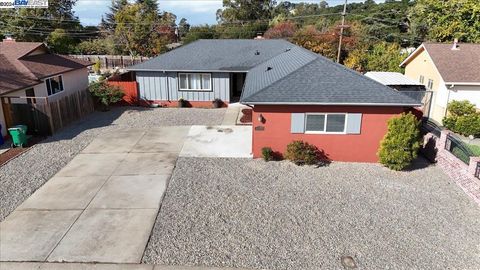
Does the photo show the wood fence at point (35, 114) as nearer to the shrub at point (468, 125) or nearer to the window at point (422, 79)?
the shrub at point (468, 125)

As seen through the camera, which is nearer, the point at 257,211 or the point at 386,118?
the point at 257,211

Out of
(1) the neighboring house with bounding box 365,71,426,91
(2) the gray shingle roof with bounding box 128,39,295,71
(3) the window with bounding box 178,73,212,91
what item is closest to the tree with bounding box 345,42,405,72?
(1) the neighboring house with bounding box 365,71,426,91

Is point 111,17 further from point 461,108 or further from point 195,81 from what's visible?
point 461,108

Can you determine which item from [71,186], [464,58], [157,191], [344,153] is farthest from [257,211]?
[464,58]

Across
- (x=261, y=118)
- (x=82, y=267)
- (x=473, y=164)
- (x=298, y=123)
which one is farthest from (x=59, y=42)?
(x=473, y=164)

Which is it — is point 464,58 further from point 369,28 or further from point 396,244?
point 369,28

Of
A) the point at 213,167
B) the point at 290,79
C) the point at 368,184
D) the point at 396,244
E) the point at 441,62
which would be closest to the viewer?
the point at 396,244
